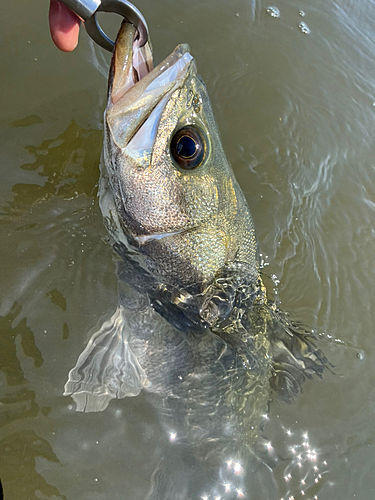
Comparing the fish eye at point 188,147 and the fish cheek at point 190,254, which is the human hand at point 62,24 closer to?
the fish eye at point 188,147

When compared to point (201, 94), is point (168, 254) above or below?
below

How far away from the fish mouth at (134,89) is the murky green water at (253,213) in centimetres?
92

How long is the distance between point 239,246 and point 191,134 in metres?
0.67

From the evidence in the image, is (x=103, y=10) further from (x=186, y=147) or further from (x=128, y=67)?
(x=186, y=147)

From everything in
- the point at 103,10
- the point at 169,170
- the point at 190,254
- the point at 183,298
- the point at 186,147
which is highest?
the point at 103,10

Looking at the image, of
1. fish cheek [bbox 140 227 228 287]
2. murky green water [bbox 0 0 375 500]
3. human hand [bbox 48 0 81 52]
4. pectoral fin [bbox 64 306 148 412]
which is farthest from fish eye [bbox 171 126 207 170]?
pectoral fin [bbox 64 306 148 412]

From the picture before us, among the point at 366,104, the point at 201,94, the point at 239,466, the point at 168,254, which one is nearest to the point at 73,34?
the point at 201,94

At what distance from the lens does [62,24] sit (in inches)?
65.2

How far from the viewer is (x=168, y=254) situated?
1.88m

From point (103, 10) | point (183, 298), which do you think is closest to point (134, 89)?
point (103, 10)

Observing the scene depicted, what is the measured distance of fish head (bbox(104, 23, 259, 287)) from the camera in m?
1.60

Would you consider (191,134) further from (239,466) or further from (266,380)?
(239,466)

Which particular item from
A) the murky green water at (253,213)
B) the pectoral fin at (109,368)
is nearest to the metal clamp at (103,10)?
the murky green water at (253,213)

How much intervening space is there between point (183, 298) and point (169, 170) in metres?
0.71
